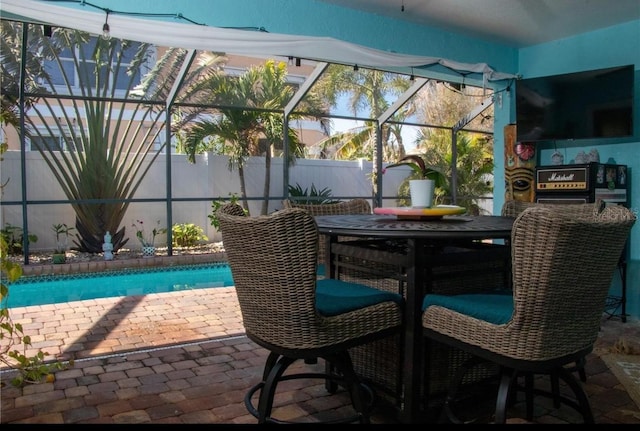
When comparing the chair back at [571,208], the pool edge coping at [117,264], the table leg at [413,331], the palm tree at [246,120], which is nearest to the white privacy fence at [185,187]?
the palm tree at [246,120]

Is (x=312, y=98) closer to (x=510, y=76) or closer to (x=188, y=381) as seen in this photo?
(x=510, y=76)

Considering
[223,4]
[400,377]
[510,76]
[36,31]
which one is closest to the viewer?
[400,377]

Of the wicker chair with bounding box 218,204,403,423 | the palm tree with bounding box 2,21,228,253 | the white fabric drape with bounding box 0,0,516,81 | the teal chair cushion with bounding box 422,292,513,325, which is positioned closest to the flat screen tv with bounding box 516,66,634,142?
the white fabric drape with bounding box 0,0,516,81

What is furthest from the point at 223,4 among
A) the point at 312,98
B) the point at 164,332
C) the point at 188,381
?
the point at 312,98

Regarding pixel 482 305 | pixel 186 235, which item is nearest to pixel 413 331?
pixel 482 305

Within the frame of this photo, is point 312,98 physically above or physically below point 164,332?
above

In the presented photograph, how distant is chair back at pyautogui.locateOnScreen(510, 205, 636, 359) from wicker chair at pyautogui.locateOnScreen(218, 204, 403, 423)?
0.52 metres

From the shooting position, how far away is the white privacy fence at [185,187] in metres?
7.70

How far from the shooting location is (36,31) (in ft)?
22.9

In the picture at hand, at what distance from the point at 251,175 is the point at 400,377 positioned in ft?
24.9

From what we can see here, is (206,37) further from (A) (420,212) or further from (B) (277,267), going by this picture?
(B) (277,267)

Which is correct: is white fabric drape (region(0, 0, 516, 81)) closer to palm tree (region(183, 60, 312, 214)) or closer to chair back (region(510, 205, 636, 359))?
chair back (region(510, 205, 636, 359))

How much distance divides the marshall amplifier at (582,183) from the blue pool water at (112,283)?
12.1ft

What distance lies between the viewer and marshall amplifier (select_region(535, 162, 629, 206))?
14.6ft
